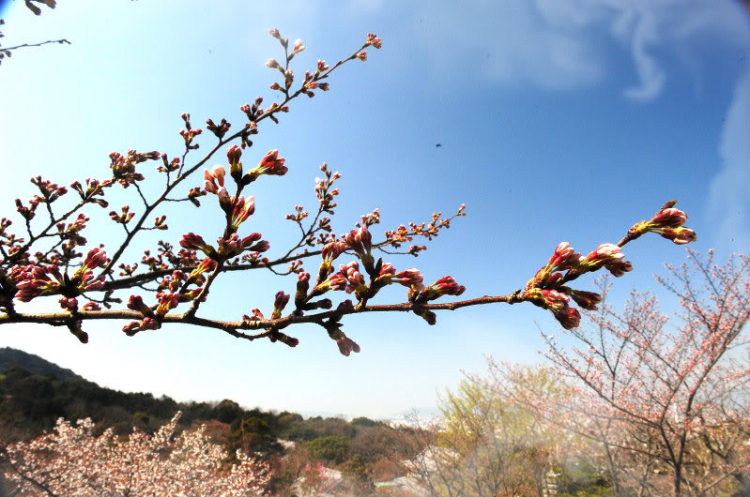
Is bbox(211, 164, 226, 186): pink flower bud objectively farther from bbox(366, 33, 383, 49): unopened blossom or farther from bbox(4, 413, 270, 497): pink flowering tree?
bbox(4, 413, 270, 497): pink flowering tree

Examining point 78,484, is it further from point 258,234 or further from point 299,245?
point 258,234

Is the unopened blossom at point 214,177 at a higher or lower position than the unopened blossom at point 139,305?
higher

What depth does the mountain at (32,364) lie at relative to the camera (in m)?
24.8

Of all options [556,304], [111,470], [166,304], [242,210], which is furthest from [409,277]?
[111,470]

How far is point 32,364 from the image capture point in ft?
86.1

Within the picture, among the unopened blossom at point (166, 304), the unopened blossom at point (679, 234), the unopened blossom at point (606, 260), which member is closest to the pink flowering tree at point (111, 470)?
the unopened blossom at point (166, 304)

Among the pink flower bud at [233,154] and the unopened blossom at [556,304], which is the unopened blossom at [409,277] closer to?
the unopened blossom at [556,304]

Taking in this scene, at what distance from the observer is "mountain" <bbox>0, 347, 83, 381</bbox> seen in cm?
2483

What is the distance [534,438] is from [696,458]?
4.64 metres

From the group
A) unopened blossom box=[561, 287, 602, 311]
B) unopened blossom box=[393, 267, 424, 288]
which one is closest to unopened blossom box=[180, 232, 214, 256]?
unopened blossom box=[393, 267, 424, 288]

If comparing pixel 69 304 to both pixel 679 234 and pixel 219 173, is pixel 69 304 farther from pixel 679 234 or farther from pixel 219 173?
pixel 679 234

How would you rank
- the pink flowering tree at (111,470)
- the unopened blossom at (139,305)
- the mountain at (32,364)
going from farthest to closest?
the mountain at (32,364), the pink flowering tree at (111,470), the unopened blossom at (139,305)

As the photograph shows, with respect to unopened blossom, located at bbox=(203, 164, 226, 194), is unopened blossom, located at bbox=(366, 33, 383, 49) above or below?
above

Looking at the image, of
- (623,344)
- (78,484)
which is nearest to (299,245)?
(623,344)
